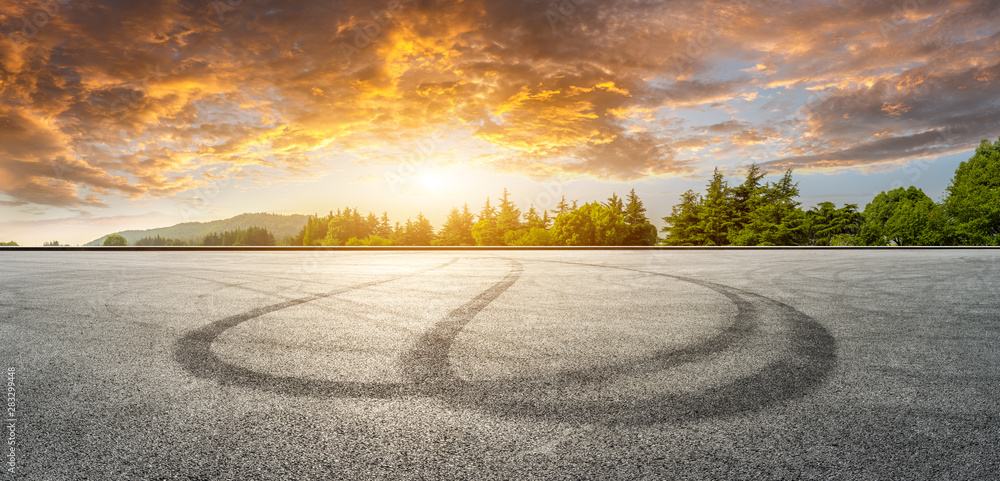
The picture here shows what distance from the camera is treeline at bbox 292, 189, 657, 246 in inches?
2611

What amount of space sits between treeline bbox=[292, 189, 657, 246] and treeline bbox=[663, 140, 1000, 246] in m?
9.74

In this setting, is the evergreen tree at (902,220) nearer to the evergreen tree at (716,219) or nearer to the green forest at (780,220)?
the green forest at (780,220)

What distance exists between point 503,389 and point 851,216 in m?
70.9

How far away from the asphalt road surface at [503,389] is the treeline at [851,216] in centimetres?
5846

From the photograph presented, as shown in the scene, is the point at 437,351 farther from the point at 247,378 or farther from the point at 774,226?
the point at 774,226

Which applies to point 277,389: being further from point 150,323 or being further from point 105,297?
point 105,297

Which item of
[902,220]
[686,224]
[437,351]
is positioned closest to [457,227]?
[686,224]

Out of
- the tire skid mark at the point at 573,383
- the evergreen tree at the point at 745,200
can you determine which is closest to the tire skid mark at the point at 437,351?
the tire skid mark at the point at 573,383

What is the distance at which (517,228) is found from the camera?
80375 millimetres

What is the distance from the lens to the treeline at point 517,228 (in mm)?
66312

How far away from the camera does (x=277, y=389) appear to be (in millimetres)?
3334

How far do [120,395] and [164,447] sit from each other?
3.73 feet

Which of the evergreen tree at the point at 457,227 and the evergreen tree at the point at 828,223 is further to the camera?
the evergreen tree at the point at 457,227

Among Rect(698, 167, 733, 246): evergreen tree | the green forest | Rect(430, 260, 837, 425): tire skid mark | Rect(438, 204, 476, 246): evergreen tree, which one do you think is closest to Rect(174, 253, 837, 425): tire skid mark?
Rect(430, 260, 837, 425): tire skid mark
